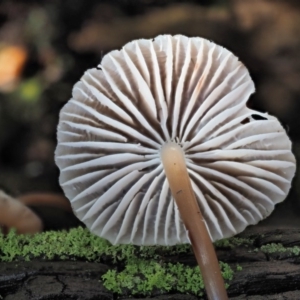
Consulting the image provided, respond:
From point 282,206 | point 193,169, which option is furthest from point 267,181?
point 282,206

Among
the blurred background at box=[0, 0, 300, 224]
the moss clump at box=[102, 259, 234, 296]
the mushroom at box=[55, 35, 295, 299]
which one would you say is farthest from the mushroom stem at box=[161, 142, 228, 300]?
the blurred background at box=[0, 0, 300, 224]

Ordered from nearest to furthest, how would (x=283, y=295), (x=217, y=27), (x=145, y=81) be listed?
(x=145, y=81)
(x=283, y=295)
(x=217, y=27)

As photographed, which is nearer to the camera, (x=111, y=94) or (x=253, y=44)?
(x=111, y=94)

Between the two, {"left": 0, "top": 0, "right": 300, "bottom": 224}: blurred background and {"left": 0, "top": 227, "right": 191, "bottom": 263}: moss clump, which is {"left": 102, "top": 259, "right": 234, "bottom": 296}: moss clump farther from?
{"left": 0, "top": 0, "right": 300, "bottom": 224}: blurred background

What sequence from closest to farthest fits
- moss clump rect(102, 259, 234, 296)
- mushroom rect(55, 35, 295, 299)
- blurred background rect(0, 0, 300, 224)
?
mushroom rect(55, 35, 295, 299), moss clump rect(102, 259, 234, 296), blurred background rect(0, 0, 300, 224)

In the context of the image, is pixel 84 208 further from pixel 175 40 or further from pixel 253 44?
pixel 253 44

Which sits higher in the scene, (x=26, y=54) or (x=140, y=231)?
(x=26, y=54)

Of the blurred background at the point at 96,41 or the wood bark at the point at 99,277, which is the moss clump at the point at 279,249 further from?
the blurred background at the point at 96,41
